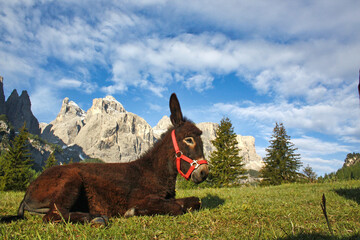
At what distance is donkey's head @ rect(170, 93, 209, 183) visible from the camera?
4145 mm

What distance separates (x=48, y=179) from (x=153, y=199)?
2031 millimetres

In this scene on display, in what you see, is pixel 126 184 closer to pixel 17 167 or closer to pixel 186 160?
pixel 186 160

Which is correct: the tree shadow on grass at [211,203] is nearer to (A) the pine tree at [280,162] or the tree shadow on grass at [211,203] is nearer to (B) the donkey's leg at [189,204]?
(B) the donkey's leg at [189,204]

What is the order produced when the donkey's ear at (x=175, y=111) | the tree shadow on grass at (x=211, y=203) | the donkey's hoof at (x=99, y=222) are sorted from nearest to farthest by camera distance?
the donkey's hoof at (x=99, y=222)
the donkey's ear at (x=175, y=111)
the tree shadow on grass at (x=211, y=203)

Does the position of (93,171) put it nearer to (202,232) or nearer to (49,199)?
(49,199)

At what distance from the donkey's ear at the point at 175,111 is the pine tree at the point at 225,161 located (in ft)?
103

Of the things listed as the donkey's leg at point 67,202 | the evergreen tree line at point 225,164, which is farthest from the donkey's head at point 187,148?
the evergreen tree line at point 225,164

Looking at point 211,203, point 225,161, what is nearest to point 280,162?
point 225,161

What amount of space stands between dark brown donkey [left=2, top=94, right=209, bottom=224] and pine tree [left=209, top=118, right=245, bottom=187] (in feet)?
103

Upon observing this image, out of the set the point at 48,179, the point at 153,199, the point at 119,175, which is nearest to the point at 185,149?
the point at 153,199

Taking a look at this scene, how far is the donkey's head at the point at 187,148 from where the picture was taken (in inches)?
163

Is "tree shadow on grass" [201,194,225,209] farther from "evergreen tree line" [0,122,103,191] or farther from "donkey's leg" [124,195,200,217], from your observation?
"evergreen tree line" [0,122,103,191]

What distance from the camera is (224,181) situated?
3447cm

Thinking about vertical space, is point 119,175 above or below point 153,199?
above
